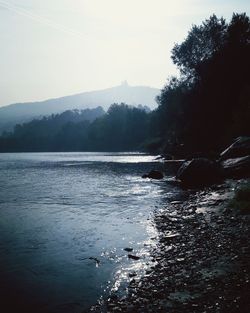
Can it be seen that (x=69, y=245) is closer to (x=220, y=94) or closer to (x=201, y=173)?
(x=201, y=173)

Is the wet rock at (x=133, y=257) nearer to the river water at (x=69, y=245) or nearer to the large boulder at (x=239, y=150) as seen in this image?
the river water at (x=69, y=245)

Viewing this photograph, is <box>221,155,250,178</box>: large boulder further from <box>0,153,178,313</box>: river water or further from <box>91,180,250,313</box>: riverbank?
<box>91,180,250,313</box>: riverbank

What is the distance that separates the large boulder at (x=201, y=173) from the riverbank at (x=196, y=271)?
49.3 ft

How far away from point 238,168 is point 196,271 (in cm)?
2379

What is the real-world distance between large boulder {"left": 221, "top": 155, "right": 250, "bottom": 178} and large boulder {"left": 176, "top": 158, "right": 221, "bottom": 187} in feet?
3.00

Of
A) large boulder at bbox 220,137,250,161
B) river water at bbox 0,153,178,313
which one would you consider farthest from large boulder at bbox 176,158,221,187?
river water at bbox 0,153,178,313

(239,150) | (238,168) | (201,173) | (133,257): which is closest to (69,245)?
(133,257)

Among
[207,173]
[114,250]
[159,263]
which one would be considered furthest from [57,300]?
[207,173]

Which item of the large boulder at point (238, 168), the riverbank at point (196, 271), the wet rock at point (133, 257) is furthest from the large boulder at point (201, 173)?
the wet rock at point (133, 257)

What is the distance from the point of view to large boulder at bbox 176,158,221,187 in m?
33.8

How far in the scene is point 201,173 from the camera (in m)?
34.4

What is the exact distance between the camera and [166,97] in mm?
116562

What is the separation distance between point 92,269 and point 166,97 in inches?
4228

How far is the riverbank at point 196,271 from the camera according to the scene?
359 inches
